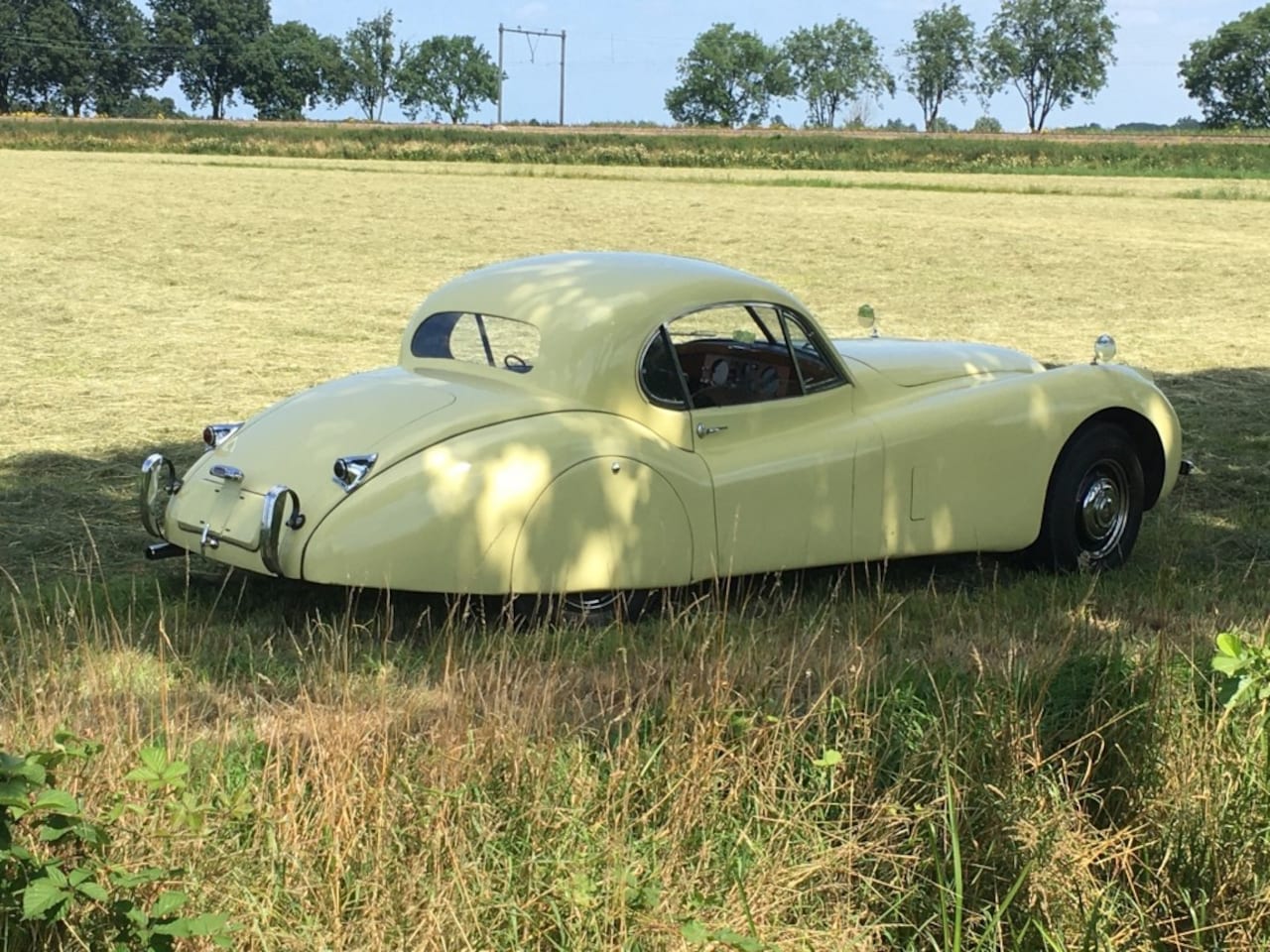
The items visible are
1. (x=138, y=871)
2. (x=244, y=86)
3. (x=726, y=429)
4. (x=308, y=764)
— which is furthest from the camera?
(x=244, y=86)

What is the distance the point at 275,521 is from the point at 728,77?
132295 mm

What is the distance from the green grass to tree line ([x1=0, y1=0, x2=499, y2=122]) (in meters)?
52.6

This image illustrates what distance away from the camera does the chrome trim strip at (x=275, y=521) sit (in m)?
4.90

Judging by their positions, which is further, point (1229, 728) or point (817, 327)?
point (817, 327)

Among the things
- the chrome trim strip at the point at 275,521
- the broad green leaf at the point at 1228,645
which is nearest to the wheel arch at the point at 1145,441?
the broad green leaf at the point at 1228,645

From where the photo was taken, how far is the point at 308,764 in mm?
3463

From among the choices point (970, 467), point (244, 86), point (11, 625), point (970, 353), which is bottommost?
point (11, 625)

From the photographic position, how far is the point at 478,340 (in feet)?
19.4

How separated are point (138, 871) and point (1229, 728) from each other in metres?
2.88

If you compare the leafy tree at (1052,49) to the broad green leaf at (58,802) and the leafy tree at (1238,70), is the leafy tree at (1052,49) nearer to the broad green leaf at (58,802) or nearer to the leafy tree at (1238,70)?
the leafy tree at (1238,70)

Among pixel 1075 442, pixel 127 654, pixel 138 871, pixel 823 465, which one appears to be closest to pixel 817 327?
pixel 823 465

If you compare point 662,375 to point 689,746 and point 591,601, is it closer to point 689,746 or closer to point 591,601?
point 591,601

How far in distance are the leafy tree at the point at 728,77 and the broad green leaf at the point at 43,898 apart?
132 metres

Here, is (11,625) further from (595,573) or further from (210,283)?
(210,283)
